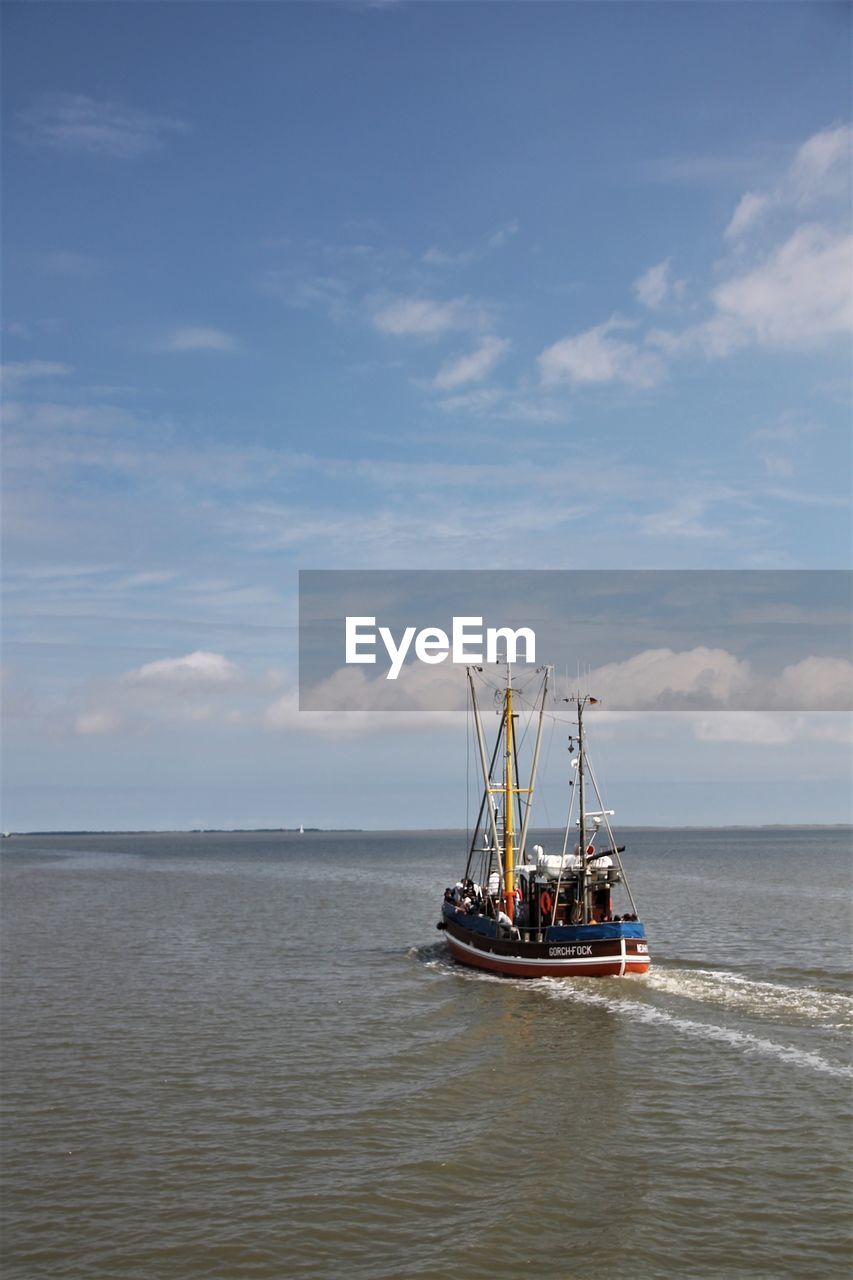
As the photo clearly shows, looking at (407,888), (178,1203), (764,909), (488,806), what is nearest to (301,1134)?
(178,1203)

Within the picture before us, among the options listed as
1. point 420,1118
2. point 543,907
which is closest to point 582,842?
point 543,907

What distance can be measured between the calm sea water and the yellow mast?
206 inches

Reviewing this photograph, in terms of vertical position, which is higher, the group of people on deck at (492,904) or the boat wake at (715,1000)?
the group of people on deck at (492,904)

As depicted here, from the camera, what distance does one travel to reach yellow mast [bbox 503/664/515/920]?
5475 cm

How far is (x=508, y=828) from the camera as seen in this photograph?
55719 mm

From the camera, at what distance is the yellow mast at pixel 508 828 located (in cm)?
5475

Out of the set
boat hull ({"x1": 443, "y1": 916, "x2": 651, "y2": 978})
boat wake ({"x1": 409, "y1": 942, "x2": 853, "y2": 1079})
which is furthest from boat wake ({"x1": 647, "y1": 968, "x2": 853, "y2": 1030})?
boat hull ({"x1": 443, "y1": 916, "x2": 651, "y2": 978})

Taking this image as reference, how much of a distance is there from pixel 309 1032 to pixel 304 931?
3433cm

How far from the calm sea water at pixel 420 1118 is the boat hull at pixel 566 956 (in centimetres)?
85

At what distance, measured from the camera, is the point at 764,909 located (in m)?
82.1

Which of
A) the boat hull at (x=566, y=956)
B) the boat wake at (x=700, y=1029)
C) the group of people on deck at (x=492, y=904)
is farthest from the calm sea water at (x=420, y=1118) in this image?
the group of people on deck at (x=492, y=904)

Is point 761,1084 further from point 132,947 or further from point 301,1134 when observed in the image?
point 132,947

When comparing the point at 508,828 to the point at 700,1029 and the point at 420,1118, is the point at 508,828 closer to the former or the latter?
the point at 700,1029

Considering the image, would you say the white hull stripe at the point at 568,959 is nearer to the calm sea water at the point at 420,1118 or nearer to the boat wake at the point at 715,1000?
the boat wake at the point at 715,1000
